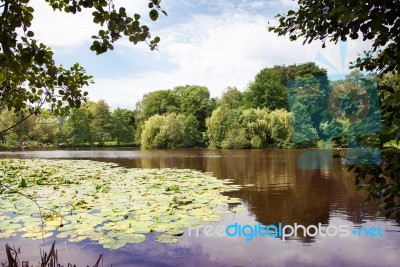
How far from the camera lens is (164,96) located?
5434 cm

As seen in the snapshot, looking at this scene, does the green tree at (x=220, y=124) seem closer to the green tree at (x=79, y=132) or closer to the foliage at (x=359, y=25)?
the green tree at (x=79, y=132)

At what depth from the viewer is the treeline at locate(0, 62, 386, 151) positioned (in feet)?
117

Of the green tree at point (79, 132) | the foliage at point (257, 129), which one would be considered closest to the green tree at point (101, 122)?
the green tree at point (79, 132)

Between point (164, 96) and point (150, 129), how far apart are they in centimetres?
1439

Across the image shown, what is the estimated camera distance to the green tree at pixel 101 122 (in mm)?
49138

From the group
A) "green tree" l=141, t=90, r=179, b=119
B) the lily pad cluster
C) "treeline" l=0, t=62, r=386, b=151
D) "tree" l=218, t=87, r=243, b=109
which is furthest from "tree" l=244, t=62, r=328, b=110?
the lily pad cluster

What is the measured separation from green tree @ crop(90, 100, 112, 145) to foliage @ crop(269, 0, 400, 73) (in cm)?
4899

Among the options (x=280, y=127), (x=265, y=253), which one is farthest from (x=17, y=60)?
(x=280, y=127)

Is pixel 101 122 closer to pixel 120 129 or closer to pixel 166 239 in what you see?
pixel 120 129

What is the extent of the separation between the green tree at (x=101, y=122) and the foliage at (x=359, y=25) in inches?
1929

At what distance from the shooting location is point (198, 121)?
46281 mm

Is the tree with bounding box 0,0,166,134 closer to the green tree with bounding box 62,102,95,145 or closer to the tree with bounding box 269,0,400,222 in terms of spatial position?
the tree with bounding box 269,0,400,222

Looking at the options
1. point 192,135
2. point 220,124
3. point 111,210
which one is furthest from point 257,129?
point 111,210

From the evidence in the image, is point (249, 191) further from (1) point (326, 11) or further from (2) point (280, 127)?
(2) point (280, 127)
